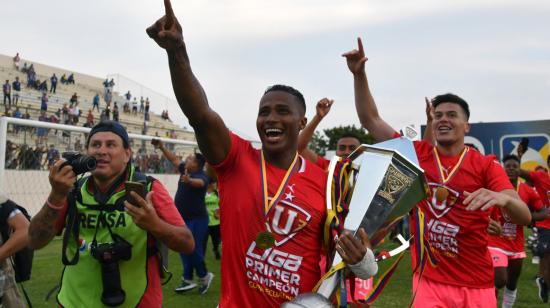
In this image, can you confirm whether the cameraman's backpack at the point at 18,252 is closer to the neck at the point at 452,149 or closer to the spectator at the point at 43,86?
the neck at the point at 452,149

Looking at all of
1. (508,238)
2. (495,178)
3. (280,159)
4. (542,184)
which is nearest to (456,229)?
(495,178)

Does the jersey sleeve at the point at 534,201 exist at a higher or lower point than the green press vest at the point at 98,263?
higher

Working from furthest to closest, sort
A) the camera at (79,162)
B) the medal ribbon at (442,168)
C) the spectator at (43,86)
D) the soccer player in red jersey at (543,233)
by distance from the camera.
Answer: the spectator at (43,86), the soccer player in red jersey at (543,233), the medal ribbon at (442,168), the camera at (79,162)

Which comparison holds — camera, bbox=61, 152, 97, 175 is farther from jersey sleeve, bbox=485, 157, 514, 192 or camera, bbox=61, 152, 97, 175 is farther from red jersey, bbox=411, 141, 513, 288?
jersey sleeve, bbox=485, 157, 514, 192

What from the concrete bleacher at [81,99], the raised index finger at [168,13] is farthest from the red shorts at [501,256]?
the concrete bleacher at [81,99]

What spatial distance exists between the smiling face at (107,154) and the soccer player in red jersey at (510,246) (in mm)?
5030

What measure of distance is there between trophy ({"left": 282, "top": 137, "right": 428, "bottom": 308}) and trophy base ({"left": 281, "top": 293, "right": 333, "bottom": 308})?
0.42 ft

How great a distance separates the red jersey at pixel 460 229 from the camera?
4426mm

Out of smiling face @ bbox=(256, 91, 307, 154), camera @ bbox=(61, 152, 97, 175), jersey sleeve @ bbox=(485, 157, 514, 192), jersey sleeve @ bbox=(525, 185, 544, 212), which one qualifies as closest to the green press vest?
camera @ bbox=(61, 152, 97, 175)

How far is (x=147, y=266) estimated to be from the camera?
11.7 ft

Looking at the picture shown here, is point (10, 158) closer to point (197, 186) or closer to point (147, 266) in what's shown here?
point (197, 186)

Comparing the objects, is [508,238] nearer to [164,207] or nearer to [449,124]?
[449,124]

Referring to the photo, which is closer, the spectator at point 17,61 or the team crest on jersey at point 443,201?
the team crest on jersey at point 443,201

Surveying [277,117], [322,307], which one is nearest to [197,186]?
[277,117]
